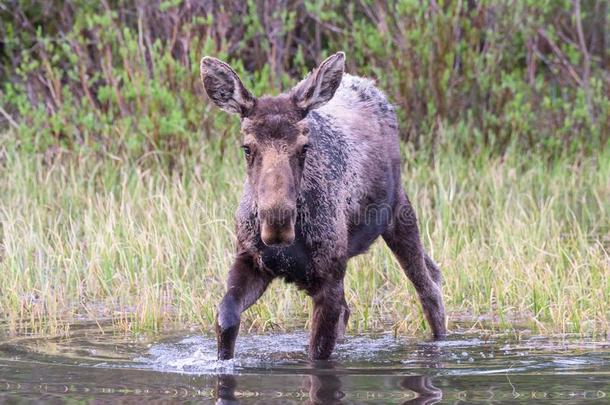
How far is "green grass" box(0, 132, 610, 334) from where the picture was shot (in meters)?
7.92

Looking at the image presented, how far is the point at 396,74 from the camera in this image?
12.5 meters

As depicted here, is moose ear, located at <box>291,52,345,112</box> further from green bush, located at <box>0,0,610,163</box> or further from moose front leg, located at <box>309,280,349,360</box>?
green bush, located at <box>0,0,610,163</box>

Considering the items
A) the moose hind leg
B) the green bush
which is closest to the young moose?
the moose hind leg

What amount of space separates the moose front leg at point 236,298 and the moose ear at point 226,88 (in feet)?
2.61

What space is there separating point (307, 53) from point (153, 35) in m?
2.02

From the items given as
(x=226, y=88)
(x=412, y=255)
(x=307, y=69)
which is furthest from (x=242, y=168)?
(x=226, y=88)

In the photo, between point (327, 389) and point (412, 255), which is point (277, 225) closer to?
point (327, 389)

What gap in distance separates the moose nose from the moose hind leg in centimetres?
232

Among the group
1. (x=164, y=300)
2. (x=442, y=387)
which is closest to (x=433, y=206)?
(x=164, y=300)

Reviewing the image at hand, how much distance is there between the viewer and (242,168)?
1092 cm

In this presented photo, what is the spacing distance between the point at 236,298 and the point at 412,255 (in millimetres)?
2075

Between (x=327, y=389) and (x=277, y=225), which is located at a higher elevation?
(x=277, y=225)

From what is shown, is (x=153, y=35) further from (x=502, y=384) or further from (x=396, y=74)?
(x=502, y=384)

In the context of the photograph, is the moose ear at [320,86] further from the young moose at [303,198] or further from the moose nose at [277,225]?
the moose nose at [277,225]
